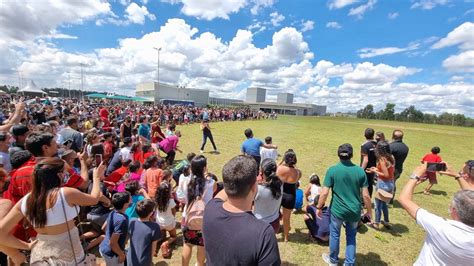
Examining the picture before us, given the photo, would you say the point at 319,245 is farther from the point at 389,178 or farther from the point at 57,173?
the point at 57,173

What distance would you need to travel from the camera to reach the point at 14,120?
173 inches

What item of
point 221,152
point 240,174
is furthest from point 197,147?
point 240,174

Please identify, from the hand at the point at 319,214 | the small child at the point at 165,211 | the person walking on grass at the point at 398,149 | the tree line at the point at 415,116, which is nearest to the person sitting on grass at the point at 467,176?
the hand at the point at 319,214

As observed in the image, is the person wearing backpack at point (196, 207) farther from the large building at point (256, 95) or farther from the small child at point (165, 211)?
the large building at point (256, 95)

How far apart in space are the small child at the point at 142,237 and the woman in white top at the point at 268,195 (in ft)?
4.89

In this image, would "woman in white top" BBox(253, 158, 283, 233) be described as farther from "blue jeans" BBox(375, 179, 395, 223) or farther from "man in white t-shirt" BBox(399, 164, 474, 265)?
"blue jeans" BBox(375, 179, 395, 223)

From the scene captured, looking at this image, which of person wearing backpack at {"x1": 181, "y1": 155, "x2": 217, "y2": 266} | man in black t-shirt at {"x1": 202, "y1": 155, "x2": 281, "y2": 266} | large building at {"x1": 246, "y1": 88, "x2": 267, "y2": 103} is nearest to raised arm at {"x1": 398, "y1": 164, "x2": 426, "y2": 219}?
man in black t-shirt at {"x1": 202, "y1": 155, "x2": 281, "y2": 266}

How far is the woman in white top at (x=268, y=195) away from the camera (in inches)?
145

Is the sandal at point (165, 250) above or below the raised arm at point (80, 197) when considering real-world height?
below

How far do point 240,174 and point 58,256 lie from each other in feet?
6.36

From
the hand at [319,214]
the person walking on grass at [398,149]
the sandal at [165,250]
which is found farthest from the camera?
the person walking on grass at [398,149]

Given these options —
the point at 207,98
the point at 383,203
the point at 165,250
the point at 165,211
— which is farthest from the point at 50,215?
the point at 207,98

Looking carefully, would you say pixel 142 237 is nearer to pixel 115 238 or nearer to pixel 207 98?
pixel 115 238

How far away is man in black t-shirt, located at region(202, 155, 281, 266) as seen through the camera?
1375mm
